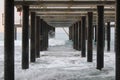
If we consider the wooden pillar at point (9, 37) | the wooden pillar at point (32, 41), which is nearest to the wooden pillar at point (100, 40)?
the wooden pillar at point (32, 41)

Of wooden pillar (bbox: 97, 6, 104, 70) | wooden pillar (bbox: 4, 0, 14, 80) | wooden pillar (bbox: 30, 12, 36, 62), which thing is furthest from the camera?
wooden pillar (bbox: 30, 12, 36, 62)

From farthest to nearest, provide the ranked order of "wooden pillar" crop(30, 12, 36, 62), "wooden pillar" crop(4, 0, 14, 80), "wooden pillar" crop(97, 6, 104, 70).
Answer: "wooden pillar" crop(30, 12, 36, 62) → "wooden pillar" crop(97, 6, 104, 70) → "wooden pillar" crop(4, 0, 14, 80)

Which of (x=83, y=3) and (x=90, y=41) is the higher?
(x=83, y=3)

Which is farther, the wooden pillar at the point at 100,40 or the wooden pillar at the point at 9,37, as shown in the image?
the wooden pillar at the point at 100,40

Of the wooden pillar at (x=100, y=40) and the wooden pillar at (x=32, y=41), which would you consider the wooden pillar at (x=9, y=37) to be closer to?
the wooden pillar at (x=100, y=40)

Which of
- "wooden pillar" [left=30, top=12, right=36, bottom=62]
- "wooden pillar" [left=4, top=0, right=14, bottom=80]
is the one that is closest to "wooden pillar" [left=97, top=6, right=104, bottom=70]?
"wooden pillar" [left=30, top=12, right=36, bottom=62]

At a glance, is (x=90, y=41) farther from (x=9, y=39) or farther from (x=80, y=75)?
(x=9, y=39)

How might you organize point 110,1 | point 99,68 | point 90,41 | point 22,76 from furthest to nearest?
1. point 90,41
2. point 99,68
3. point 110,1
4. point 22,76

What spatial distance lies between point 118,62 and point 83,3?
15.7 feet

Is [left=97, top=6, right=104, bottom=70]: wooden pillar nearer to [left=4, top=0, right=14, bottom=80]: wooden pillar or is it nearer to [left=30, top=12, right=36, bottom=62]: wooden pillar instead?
[left=30, top=12, right=36, bottom=62]: wooden pillar

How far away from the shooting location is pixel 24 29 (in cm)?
1566

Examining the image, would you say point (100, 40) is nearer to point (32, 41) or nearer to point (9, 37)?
point (32, 41)

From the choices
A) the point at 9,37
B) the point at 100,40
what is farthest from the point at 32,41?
the point at 9,37

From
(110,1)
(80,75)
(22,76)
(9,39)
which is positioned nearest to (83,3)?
(110,1)
